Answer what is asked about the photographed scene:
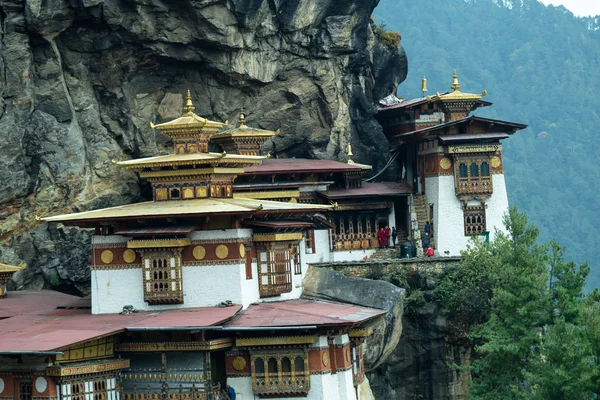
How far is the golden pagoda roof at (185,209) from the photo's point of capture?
40.4 meters

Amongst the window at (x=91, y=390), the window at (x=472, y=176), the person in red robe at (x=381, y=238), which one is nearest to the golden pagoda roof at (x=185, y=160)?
the window at (x=91, y=390)

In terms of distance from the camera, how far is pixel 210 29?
5134 cm

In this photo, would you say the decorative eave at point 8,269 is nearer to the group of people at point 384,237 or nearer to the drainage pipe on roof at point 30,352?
the drainage pipe on roof at point 30,352

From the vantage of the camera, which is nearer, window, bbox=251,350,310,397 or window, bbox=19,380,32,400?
window, bbox=19,380,32,400

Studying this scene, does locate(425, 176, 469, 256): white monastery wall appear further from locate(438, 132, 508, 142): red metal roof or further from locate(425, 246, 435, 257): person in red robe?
locate(438, 132, 508, 142): red metal roof

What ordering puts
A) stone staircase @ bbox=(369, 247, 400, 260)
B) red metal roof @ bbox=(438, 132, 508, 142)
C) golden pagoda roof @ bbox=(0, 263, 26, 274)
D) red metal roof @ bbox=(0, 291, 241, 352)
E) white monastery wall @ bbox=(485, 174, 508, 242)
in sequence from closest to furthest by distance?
red metal roof @ bbox=(0, 291, 241, 352)
golden pagoda roof @ bbox=(0, 263, 26, 274)
red metal roof @ bbox=(438, 132, 508, 142)
white monastery wall @ bbox=(485, 174, 508, 242)
stone staircase @ bbox=(369, 247, 400, 260)

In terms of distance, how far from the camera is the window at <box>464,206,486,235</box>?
177 feet

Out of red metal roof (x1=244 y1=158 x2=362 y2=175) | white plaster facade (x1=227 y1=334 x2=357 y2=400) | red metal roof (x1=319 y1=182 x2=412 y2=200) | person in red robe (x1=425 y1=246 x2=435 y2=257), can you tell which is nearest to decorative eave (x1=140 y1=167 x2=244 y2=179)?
white plaster facade (x1=227 y1=334 x2=357 y2=400)

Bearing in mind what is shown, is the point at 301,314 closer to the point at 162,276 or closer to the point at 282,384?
the point at 282,384

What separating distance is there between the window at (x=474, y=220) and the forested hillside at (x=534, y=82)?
160ft

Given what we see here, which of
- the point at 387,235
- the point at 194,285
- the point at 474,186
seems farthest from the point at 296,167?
the point at 194,285

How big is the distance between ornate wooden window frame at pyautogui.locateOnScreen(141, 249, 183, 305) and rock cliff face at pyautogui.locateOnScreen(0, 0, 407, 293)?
775 cm

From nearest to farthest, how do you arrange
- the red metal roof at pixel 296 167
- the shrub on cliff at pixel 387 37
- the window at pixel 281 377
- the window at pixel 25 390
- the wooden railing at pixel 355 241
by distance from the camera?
the window at pixel 25 390 → the window at pixel 281 377 → the red metal roof at pixel 296 167 → the wooden railing at pixel 355 241 → the shrub on cliff at pixel 387 37

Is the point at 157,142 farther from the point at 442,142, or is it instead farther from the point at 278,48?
the point at 442,142
